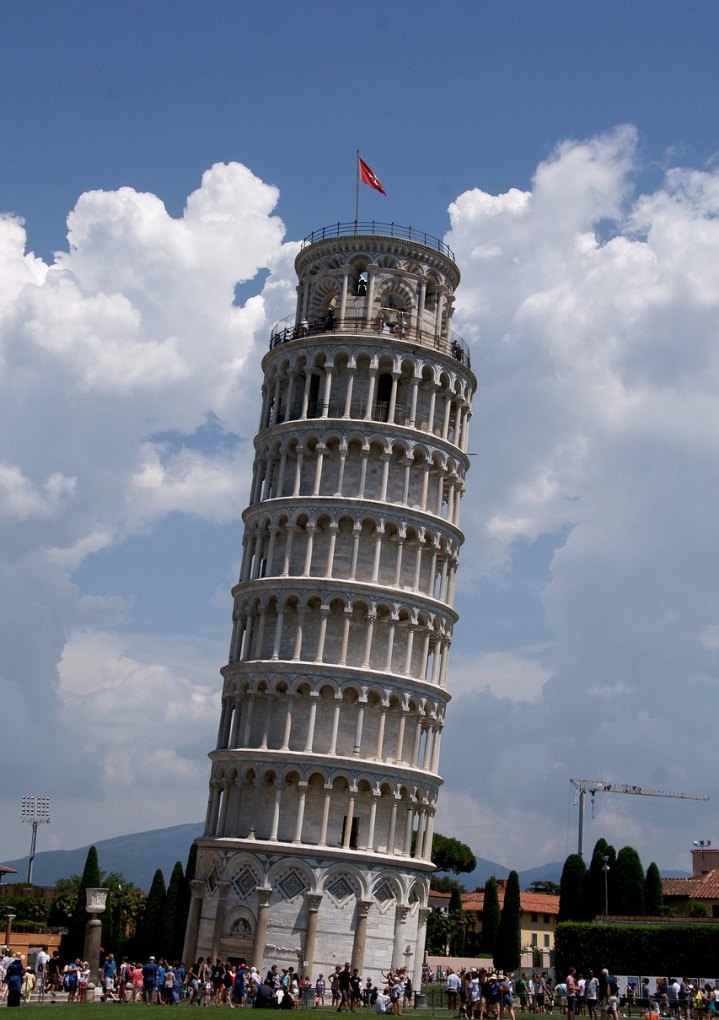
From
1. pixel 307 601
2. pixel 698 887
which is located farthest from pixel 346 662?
pixel 698 887

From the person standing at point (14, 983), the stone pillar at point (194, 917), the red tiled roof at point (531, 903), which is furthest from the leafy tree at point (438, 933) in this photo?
the person standing at point (14, 983)

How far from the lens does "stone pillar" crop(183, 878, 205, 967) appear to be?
64125mm

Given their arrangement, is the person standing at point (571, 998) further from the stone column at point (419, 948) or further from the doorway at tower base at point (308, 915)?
the stone column at point (419, 948)

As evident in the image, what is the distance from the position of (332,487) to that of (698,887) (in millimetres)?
58788

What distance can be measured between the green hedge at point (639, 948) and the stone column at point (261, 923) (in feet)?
85.0

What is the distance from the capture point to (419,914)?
64.9 m

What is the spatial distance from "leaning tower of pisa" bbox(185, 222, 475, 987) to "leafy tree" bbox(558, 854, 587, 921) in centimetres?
3415

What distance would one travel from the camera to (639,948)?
7750cm

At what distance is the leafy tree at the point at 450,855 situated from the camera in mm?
129000

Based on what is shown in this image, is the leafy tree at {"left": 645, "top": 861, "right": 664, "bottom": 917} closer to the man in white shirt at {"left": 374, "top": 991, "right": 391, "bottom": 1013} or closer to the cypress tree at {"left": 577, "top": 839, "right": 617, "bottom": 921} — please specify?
the cypress tree at {"left": 577, "top": 839, "right": 617, "bottom": 921}

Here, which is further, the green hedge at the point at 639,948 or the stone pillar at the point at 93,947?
the green hedge at the point at 639,948

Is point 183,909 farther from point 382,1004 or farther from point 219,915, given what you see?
point 382,1004

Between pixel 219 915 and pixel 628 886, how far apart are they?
140 feet

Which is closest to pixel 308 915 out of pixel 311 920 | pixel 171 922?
pixel 311 920
